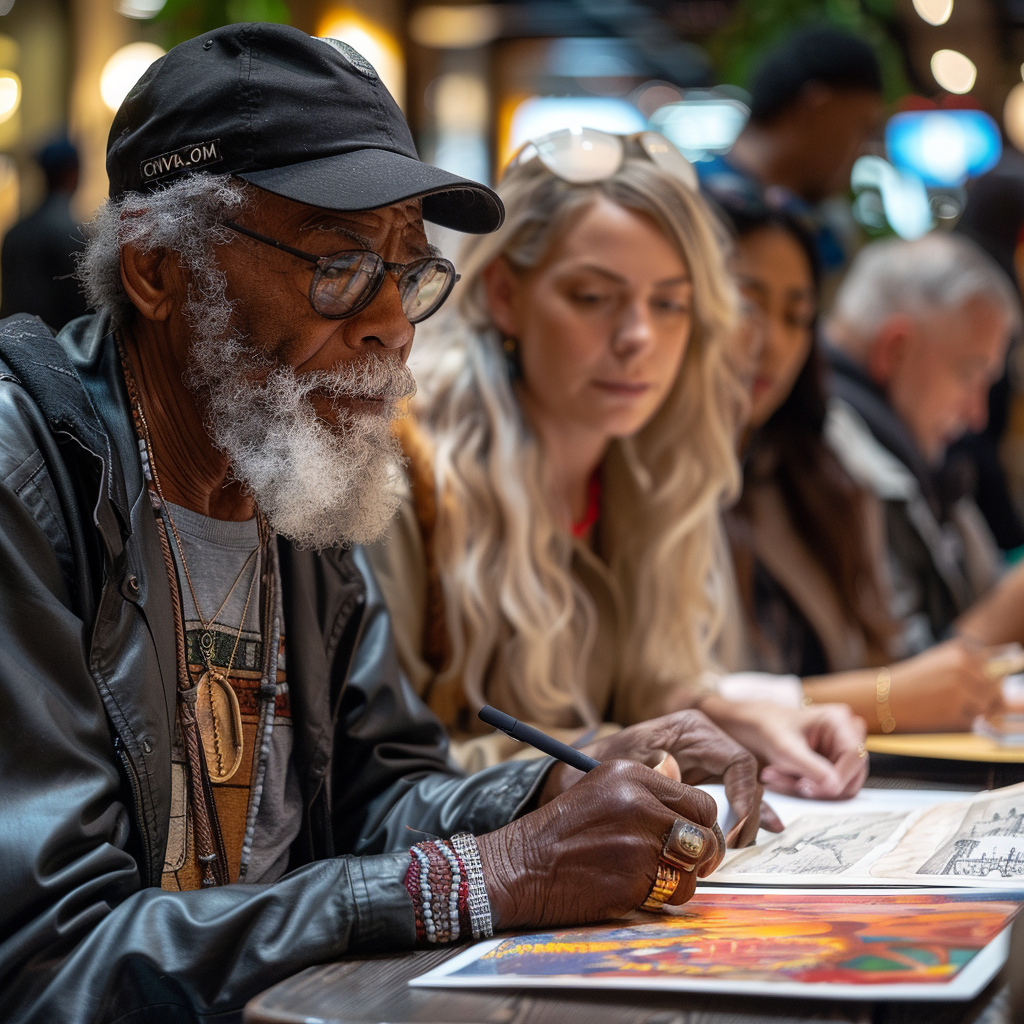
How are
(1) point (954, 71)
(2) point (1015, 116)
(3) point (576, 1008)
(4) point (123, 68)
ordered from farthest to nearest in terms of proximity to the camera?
1. (1) point (954, 71)
2. (2) point (1015, 116)
3. (4) point (123, 68)
4. (3) point (576, 1008)

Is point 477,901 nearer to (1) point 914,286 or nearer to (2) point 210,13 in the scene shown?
(1) point 914,286

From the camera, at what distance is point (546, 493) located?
2.45 meters

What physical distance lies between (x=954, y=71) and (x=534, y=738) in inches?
426

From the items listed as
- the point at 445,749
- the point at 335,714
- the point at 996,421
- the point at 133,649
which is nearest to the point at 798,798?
the point at 445,749

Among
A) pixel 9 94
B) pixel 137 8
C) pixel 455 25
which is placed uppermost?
pixel 455 25

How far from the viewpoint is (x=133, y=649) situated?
1.39m

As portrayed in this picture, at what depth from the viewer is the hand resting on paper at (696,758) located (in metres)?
1.61

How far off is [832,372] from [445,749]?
116 inches

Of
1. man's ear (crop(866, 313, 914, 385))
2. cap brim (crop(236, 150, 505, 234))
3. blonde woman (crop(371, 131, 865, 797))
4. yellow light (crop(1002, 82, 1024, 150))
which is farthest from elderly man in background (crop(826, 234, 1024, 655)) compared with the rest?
yellow light (crop(1002, 82, 1024, 150))

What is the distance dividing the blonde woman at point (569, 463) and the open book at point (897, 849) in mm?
429

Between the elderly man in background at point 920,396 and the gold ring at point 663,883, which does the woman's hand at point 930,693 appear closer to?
the elderly man in background at point 920,396

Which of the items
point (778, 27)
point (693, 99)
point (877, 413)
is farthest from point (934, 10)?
point (877, 413)

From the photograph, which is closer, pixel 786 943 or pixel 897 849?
pixel 786 943

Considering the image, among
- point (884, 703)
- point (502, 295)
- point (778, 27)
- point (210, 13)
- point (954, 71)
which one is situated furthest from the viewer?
point (954, 71)
